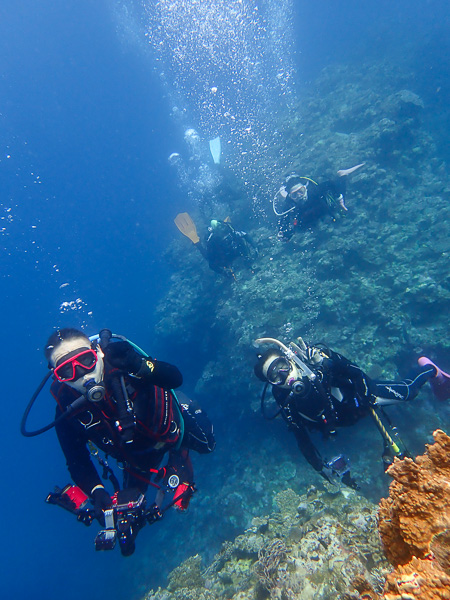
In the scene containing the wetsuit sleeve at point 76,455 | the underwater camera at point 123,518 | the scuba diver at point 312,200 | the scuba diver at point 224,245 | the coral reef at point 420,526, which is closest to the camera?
the coral reef at point 420,526

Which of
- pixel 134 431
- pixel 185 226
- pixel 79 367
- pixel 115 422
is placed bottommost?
pixel 134 431

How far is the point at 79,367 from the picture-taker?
291cm

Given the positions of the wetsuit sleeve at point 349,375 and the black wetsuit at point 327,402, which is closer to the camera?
the black wetsuit at point 327,402

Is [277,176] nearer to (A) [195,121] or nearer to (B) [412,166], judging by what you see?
(B) [412,166]

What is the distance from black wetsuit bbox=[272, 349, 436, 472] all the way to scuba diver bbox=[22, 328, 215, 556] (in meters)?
1.60

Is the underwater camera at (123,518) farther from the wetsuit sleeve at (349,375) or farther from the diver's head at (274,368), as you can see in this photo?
the wetsuit sleeve at (349,375)

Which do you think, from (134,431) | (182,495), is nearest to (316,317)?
(182,495)

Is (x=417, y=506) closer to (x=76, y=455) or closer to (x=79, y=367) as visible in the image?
(x=79, y=367)

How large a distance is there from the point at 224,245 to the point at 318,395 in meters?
7.11

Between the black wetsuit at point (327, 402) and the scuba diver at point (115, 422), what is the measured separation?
5.25 feet

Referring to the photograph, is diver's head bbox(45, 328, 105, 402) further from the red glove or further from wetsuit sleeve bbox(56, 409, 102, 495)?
the red glove

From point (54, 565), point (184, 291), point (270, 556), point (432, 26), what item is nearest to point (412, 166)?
point (184, 291)

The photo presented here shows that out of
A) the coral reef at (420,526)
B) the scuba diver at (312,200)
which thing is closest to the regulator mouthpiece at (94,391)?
the coral reef at (420,526)

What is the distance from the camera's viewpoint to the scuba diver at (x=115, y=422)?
2885mm
